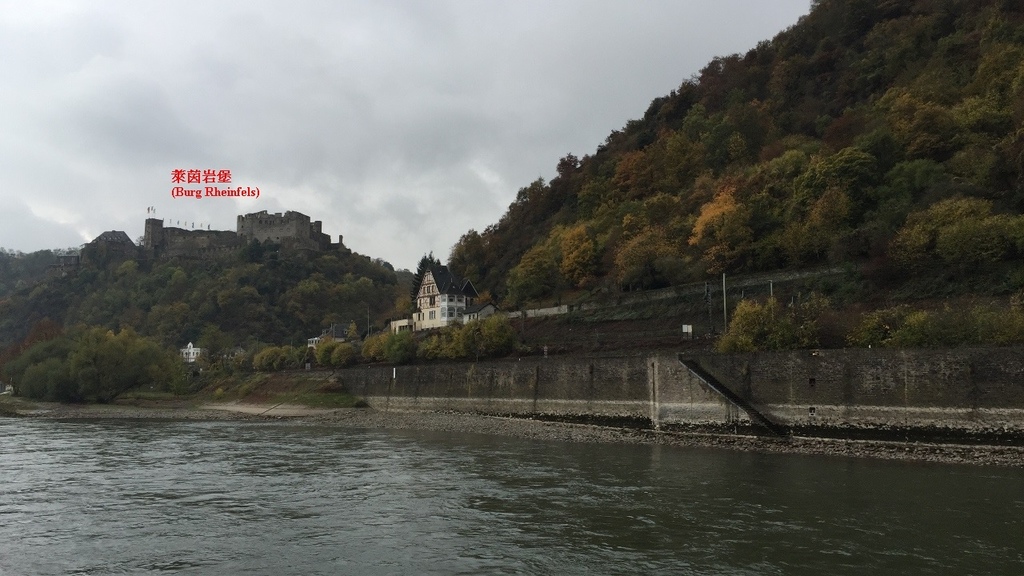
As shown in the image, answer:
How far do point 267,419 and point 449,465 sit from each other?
3328 cm

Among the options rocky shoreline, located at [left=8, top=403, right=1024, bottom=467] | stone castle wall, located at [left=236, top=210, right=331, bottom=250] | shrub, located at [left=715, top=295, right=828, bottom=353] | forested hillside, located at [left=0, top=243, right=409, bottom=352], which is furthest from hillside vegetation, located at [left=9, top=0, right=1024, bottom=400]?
stone castle wall, located at [left=236, top=210, right=331, bottom=250]

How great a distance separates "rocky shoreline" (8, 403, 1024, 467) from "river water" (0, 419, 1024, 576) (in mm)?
1785

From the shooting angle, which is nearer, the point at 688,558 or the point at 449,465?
the point at 688,558

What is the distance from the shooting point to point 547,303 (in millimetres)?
66750

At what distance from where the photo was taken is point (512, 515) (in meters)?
16.3

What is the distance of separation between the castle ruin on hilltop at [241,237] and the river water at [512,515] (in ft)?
416

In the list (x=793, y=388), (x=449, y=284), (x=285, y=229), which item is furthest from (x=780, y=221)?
(x=285, y=229)

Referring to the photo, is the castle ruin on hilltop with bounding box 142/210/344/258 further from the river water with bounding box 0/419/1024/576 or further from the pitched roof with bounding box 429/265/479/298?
the river water with bounding box 0/419/1024/576

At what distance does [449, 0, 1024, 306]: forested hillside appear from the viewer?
125 feet

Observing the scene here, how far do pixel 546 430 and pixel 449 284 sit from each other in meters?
44.7

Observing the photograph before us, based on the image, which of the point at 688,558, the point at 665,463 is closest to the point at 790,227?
the point at 665,463

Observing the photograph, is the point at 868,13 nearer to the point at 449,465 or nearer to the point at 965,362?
the point at 965,362

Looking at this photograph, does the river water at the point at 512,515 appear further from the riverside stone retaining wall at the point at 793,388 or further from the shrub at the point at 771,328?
the shrub at the point at 771,328

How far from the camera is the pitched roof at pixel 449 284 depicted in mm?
78750
